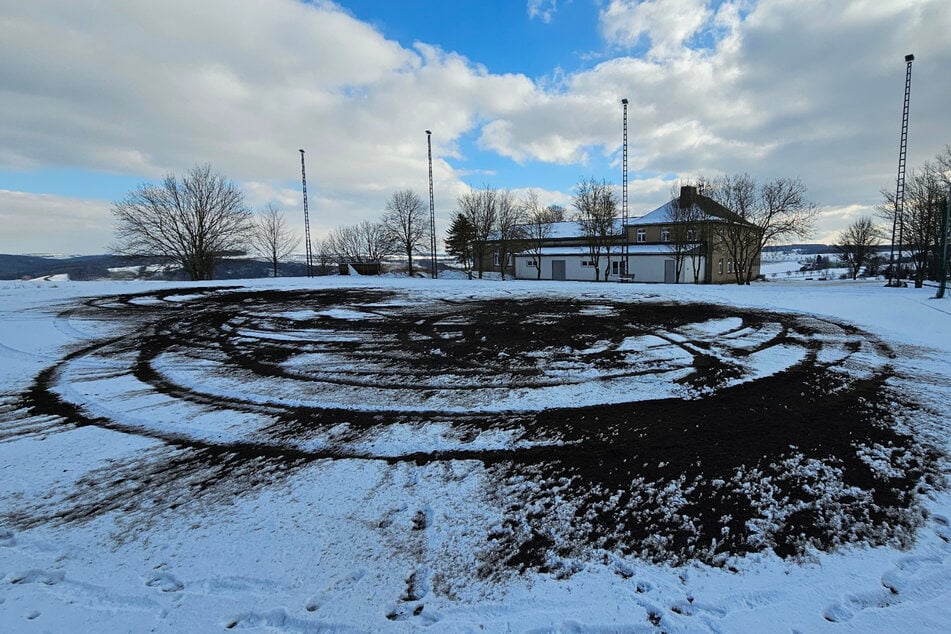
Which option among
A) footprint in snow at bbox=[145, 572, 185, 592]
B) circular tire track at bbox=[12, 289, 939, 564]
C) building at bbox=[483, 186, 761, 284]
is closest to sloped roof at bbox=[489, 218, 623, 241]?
building at bbox=[483, 186, 761, 284]

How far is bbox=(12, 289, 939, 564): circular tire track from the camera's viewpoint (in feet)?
9.77

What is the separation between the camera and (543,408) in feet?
16.5

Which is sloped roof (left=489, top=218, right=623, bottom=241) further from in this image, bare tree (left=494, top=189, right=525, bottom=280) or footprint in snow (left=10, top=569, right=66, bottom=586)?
footprint in snow (left=10, top=569, right=66, bottom=586)

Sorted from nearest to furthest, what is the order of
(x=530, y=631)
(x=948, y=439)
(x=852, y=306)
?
1. (x=530, y=631)
2. (x=948, y=439)
3. (x=852, y=306)

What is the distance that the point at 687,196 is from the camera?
1636 inches

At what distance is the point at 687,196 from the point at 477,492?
45060 mm

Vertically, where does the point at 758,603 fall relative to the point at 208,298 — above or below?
below

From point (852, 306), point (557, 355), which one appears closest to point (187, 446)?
point (557, 355)

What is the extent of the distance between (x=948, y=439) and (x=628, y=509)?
3515 mm

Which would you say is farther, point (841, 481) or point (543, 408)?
point (543, 408)

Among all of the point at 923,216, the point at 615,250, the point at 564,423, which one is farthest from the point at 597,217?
the point at 564,423

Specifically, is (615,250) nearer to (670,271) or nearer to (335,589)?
(670,271)

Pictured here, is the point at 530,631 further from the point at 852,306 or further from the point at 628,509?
the point at 852,306

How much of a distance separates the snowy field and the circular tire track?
0.09ft
